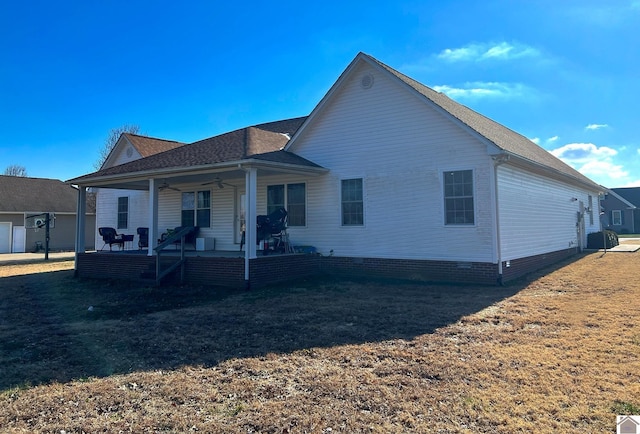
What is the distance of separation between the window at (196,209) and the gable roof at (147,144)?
5.22 meters

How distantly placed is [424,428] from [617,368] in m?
2.79

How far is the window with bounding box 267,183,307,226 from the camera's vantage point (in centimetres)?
1454

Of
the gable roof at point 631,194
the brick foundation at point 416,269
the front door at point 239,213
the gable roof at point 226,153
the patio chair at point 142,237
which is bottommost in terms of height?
the brick foundation at point 416,269

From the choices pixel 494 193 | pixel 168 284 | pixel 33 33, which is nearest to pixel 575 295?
pixel 494 193

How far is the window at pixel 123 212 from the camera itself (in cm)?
2064

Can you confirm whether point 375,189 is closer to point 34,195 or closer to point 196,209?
point 196,209

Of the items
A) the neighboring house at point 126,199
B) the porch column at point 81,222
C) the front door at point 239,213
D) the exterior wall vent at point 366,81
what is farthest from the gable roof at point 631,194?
the porch column at point 81,222

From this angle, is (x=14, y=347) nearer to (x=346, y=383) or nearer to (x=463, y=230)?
(x=346, y=383)

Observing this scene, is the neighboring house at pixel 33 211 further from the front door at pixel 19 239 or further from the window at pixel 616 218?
the window at pixel 616 218

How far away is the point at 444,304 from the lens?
8930 millimetres

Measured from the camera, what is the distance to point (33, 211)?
1227 inches

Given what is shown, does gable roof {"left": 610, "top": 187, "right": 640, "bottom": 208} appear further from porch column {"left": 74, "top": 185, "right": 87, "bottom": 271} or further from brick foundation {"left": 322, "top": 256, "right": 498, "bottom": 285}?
porch column {"left": 74, "top": 185, "right": 87, "bottom": 271}

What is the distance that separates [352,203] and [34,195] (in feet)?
98.0

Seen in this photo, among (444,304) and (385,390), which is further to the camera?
(444,304)
